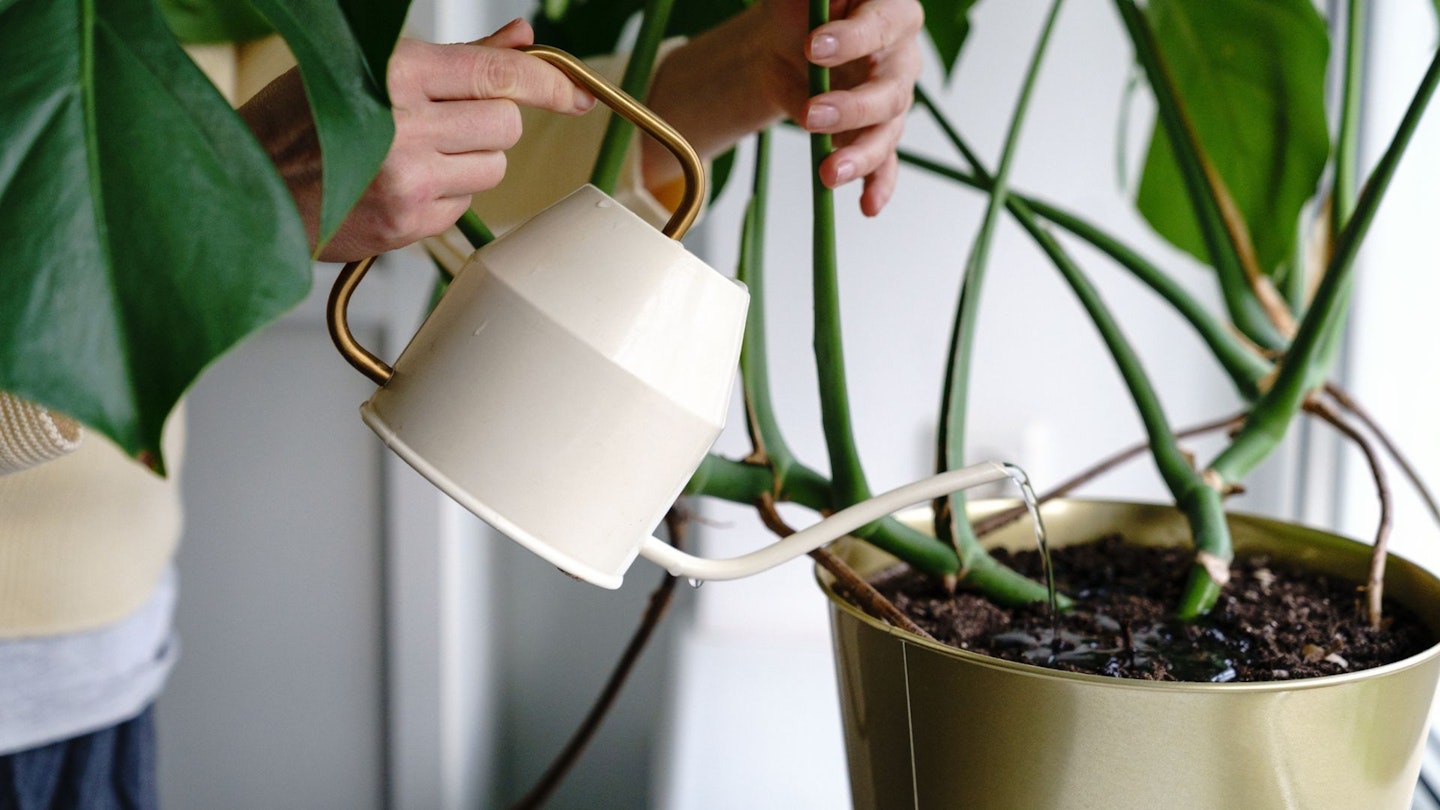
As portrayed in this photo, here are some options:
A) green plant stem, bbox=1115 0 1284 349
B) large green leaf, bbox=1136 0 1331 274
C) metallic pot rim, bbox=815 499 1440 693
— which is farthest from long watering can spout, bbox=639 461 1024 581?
large green leaf, bbox=1136 0 1331 274

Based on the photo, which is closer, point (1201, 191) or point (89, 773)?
point (1201, 191)

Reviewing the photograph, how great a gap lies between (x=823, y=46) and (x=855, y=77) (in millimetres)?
125

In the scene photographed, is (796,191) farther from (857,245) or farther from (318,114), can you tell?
(318,114)

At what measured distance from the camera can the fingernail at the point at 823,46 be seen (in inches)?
16.4

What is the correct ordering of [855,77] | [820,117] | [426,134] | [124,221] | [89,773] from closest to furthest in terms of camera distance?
[124,221]
[426,134]
[820,117]
[855,77]
[89,773]

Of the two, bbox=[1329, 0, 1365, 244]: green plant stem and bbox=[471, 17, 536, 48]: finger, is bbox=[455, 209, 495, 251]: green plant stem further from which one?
bbox=[1329, 0, 1365, 244]: green plant stem

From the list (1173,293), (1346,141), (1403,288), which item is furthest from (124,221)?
(1403,288)

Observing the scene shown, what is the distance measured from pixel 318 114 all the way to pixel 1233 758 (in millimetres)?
320

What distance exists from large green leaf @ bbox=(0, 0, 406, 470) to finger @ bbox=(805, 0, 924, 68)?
0.77ft

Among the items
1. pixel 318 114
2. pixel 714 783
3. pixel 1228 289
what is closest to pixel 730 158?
pixel 1228 289

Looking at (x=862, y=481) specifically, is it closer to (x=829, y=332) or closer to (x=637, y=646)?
(x=829, y=332)

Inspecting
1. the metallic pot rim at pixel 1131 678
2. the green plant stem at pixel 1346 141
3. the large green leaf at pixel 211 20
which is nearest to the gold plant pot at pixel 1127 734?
the metallic pot rim at pixel 1131 678

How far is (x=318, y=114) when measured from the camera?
0.23 metres

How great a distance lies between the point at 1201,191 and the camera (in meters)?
0.58
